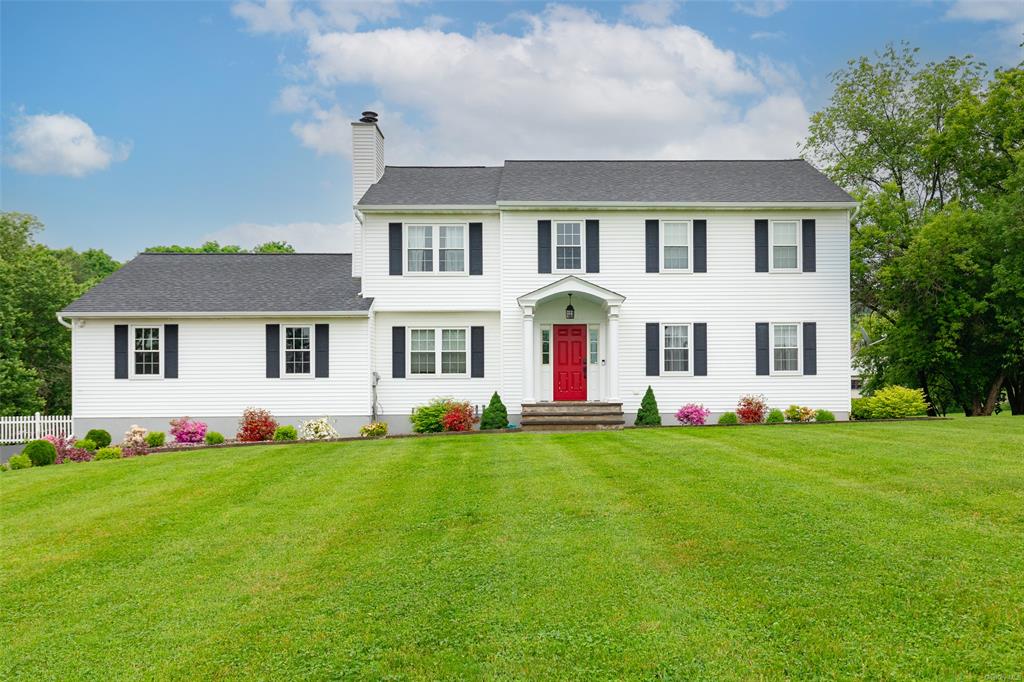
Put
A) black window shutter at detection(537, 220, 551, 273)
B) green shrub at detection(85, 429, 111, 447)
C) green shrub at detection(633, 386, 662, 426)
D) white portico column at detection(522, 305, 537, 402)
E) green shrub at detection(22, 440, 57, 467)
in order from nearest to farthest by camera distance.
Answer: green shrub at detection(22, 440, 57, 467)
green shrub at detection(85, 429, 111, 447)
green shrub at detection(633, 386, 662, 426)
white portico column at detection(522, 305, 537, 402)
black window shutter at detection(537, 220, 551, 273)

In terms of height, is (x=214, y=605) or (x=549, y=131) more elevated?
(x=549, y=131)

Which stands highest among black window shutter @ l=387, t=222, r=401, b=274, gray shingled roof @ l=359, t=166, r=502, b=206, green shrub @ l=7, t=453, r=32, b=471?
gray shingled roof @ l=359, t=166, r=502, b=206

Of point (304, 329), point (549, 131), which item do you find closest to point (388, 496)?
point (304, 329)

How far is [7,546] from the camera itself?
804 centimetres

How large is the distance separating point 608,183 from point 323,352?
10347mm

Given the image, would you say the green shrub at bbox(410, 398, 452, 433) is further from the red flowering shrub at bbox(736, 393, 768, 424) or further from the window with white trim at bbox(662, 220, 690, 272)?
the red flowering shrub at bbox(736, 393, 768, 424)

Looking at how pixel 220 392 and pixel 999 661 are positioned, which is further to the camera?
pixel 220 392

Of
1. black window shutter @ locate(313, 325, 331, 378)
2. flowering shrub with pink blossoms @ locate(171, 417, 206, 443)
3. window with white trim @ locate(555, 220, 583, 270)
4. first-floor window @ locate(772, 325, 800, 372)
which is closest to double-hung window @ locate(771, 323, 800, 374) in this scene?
first-floor window @ locate(772, 325, 800, 372)

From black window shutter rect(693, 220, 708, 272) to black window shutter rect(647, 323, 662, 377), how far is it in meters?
2.18

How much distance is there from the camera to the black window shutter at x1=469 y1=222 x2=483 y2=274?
72.7 feet

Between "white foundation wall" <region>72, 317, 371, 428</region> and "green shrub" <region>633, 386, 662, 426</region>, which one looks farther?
"white foundation wall" <region>72, 317, 371, 428</region>

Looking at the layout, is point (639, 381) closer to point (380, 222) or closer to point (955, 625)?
point (380, 222)

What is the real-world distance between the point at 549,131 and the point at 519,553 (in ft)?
87.7

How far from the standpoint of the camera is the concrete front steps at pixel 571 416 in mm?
20266
